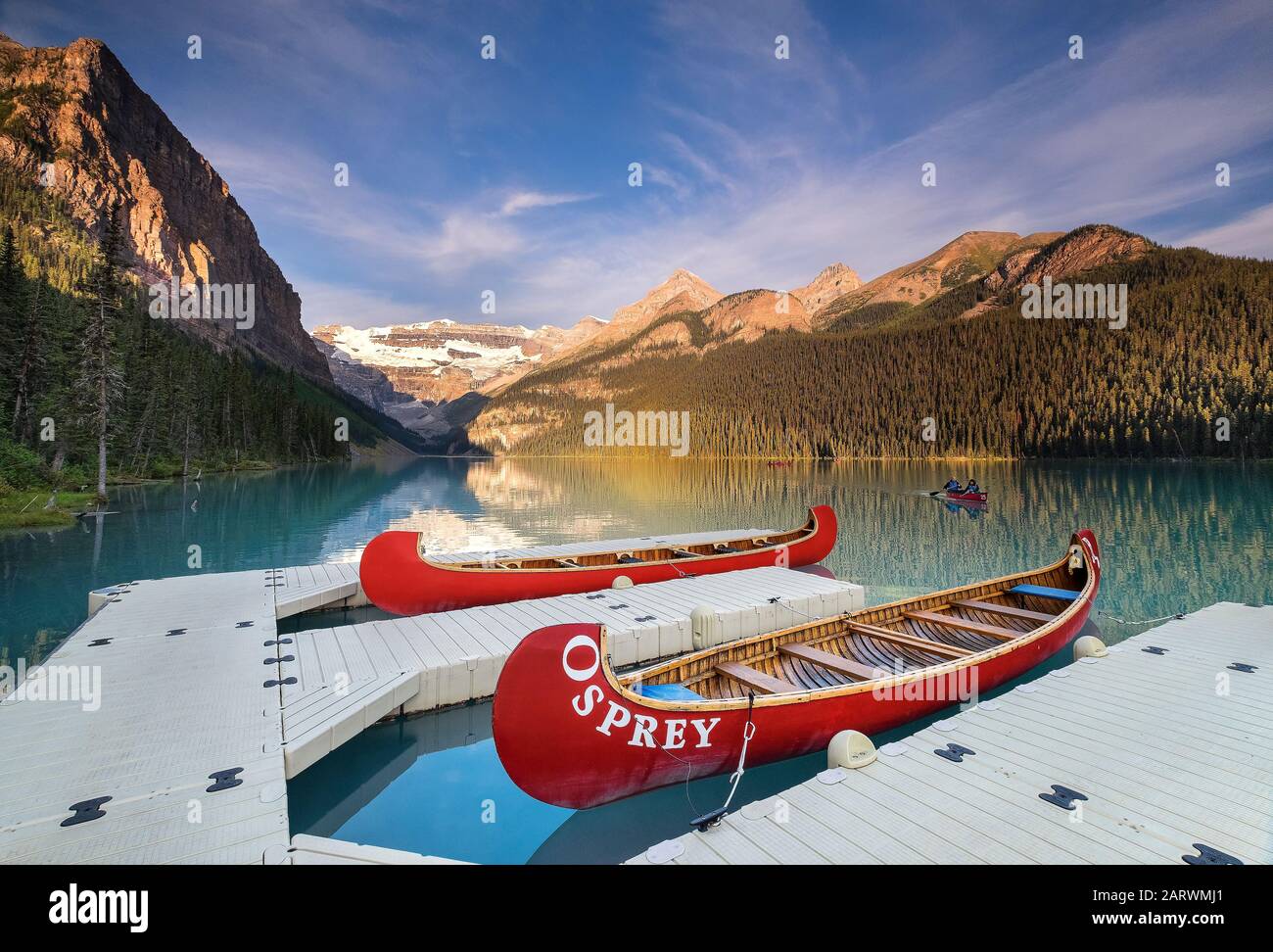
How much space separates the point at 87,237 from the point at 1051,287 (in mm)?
247058

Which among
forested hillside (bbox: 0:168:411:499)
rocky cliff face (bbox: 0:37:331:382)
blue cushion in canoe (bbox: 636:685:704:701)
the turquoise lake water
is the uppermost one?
rocky cliff face (bbox: 0:37:331:382)

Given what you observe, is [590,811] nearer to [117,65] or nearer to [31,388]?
[31,388]

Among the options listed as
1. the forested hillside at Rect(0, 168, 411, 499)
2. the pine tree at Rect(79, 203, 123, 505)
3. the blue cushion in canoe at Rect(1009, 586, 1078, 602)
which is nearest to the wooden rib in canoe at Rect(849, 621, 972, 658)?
the blue cushion in canoe at Rect(1009, 586, 1078, 602)

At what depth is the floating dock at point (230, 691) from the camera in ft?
17.1

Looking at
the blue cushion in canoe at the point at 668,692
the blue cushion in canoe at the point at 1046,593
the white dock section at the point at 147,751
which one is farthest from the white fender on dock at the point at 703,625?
the blue cushion in canoe at the point at 1046,593

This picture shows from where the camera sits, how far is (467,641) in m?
11.5

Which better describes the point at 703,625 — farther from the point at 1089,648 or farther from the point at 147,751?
the point at 147,751

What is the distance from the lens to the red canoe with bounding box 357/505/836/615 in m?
14.0

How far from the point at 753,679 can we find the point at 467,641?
563 centimetres

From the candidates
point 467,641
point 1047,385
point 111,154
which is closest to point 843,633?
point 467,641

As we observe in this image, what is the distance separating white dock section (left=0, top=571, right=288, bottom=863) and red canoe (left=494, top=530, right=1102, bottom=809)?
2.52m

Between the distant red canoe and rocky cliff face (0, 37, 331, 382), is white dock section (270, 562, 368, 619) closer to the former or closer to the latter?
the distant red canoe

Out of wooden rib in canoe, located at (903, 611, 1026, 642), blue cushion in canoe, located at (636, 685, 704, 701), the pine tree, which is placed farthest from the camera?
the pine tree

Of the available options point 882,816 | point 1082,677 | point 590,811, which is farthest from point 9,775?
point 1082,677
